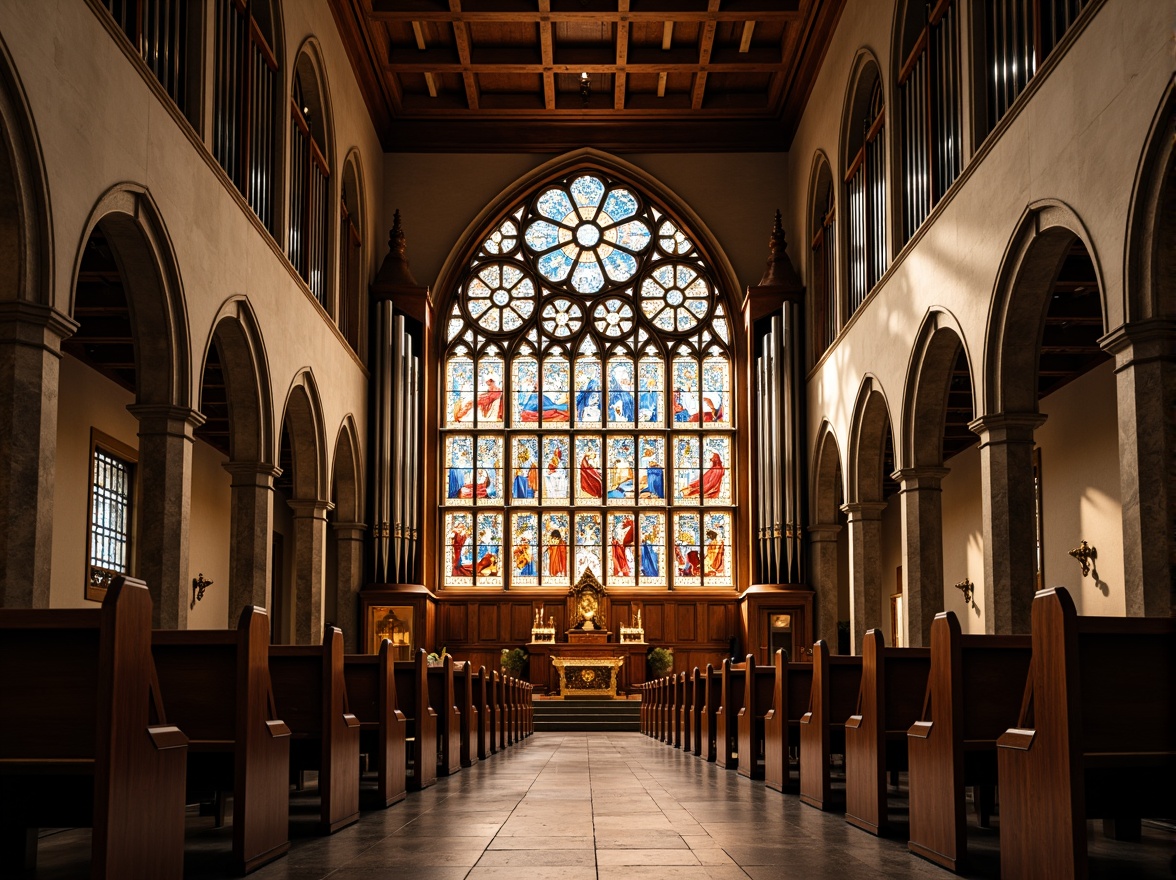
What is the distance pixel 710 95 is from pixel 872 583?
10.4 metres

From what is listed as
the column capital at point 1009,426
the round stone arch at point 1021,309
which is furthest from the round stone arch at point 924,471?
the column capital at point 1009,426

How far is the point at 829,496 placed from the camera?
66.8 ft

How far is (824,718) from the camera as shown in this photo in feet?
25.0

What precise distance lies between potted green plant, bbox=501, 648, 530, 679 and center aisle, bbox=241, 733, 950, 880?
461 inches

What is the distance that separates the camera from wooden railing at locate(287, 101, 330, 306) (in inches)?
634

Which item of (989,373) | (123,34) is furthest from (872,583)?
(123,34)

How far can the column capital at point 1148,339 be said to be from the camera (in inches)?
314

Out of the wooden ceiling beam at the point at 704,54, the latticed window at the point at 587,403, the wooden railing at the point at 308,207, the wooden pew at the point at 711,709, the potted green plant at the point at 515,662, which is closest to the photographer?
the wooden pew at the point at 711,709

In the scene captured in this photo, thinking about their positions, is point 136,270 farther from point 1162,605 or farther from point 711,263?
point 711,263

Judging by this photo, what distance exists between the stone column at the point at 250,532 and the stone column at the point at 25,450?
215 inches

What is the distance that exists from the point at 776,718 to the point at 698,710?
461cm

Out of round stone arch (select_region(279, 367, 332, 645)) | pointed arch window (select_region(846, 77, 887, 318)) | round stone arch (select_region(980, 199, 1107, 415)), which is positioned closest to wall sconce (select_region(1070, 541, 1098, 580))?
round stone arch (select_region(980, 199, 1107, 415))

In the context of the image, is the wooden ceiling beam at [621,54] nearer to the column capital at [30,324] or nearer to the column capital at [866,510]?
the column capital at [866,510]

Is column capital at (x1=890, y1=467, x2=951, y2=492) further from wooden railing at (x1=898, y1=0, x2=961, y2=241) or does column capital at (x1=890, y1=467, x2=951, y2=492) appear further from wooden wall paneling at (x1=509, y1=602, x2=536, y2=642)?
wooden wall paneling at (x1=509, y1=602, x2=536, y2=642)
